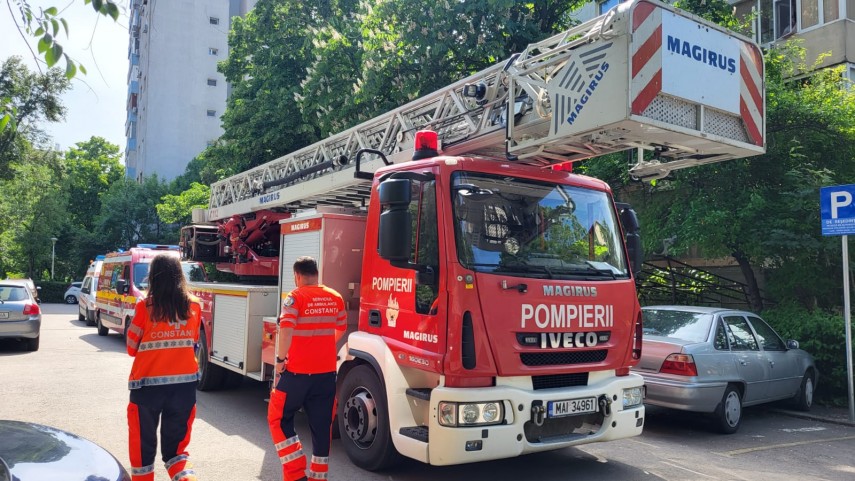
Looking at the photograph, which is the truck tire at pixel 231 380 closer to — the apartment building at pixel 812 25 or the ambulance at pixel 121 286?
the ambulance at pixel 121 286

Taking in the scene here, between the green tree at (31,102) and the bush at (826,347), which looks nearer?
the bush at (826,347)

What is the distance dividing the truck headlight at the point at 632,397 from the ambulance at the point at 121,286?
409 inches

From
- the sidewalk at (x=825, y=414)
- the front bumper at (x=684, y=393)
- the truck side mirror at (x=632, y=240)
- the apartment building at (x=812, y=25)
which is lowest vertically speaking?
the sidewalk at (x=825, y=414)

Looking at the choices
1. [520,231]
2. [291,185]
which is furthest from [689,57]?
[291,185]

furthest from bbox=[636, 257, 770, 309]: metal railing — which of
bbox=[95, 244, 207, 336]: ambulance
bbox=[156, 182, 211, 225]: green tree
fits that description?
bbox=[156, 182, 211, 225]: green tree

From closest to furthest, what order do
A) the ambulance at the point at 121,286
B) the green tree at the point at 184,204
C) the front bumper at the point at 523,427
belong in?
1. the front bumper at the point at 523,427
2. the ambulance at the point at 121,286
3. the green tree at the point at 184,204

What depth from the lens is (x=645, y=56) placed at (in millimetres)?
4652

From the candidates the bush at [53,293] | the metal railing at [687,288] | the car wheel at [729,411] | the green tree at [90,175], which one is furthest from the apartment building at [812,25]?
the green tree at [90,175]

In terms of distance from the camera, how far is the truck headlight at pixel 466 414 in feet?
14.6

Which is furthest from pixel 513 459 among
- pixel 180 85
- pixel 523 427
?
pixel 180 85

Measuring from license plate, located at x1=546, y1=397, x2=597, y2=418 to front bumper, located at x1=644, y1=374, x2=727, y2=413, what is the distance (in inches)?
101

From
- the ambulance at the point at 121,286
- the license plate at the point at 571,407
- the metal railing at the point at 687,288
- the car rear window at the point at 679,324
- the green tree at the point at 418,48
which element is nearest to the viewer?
the license plate at the point at 571,407

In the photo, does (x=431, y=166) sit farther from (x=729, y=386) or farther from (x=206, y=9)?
(x=206, y=9)

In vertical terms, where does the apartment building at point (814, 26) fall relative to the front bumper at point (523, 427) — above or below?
above
